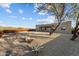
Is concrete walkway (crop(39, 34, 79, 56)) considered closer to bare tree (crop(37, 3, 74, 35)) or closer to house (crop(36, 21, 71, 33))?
house (crop(36, 21, 71, 33))

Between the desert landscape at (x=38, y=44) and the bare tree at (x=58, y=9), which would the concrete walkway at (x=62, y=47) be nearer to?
the desert landscape at (x=38, y=44)

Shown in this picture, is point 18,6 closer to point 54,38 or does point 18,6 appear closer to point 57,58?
point 54,38

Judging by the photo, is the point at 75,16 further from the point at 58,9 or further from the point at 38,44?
the point at 38,44

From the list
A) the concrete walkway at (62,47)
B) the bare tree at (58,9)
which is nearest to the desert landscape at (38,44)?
the concrete walkway at (62,47)

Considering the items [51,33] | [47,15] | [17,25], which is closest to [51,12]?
[47,15]

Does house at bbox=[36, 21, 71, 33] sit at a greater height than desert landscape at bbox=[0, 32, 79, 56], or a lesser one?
greater

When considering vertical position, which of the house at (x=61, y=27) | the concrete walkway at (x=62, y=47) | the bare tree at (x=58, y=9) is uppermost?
the bare tree at (x=58, y=9)

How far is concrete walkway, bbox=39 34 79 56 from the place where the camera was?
2.38 metres

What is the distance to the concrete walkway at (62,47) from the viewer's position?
7.82 ft

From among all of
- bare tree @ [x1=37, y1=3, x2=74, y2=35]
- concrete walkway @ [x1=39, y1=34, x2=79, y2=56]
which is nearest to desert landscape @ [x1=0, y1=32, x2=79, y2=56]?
concrete walkway @ [x1=39, y1=34, x2=79, y2=56]

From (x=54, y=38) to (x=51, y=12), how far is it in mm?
301

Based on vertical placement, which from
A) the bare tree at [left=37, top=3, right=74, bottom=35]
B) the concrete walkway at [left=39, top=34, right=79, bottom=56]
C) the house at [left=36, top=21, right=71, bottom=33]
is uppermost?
the bare tree at [left=37, top=3, right=74, bottom=35]

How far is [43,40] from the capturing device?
2.41m

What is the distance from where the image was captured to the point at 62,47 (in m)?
2.41
